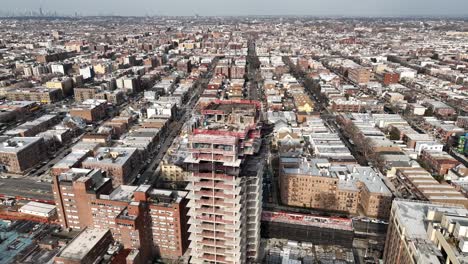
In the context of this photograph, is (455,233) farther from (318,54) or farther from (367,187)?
(318,54)

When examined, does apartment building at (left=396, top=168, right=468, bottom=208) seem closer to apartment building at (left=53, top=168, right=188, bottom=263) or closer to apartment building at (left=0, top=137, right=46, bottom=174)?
apartment building at (left=53, top=168, right=188, bottom=263)

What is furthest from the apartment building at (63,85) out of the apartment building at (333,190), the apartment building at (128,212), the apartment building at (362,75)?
the apartment building at (362,75)

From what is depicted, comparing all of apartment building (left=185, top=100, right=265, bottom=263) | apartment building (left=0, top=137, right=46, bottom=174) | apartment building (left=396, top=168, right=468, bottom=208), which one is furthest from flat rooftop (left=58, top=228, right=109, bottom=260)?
apartment building (left=396, top=168, right=468, bottom=208)

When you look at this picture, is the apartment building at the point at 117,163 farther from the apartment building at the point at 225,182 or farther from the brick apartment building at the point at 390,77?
the brick apartment building at the point at 390,77

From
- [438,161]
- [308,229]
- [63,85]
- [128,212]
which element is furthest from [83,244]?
[63,85]

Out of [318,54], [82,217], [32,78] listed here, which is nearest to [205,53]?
[318,54]
